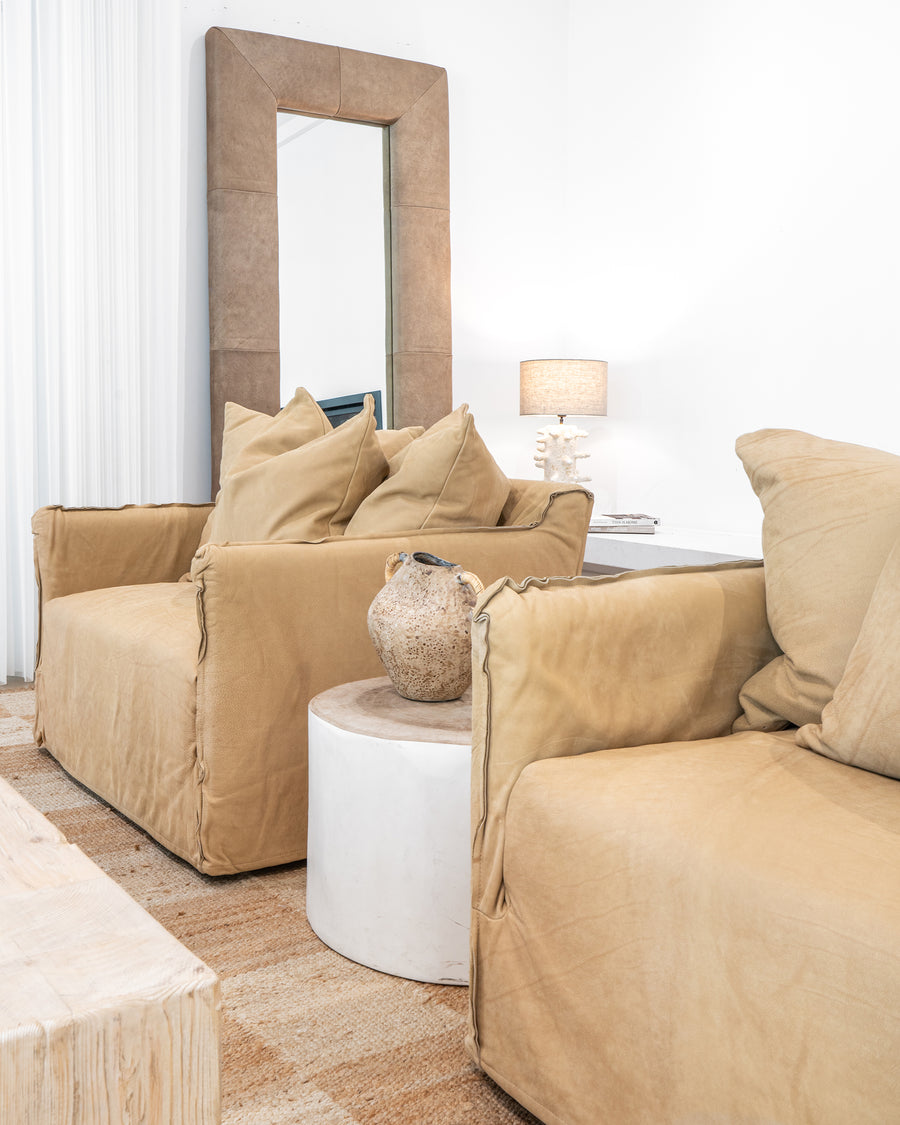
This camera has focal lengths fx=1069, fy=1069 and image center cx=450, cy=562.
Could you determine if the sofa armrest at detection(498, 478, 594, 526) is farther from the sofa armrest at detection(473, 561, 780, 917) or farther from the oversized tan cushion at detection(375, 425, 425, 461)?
the sofa armrest at detection(473, 561, 780, 917)

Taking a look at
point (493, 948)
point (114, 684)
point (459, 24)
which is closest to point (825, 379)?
point (459, 24)

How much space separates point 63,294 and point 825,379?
8.40 feet

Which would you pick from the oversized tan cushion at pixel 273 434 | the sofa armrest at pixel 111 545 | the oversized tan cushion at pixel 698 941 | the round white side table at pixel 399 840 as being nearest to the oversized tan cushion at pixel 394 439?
the oversized tan cushion at pixel 273 434

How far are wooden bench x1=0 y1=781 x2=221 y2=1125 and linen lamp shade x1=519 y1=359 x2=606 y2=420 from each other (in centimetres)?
343

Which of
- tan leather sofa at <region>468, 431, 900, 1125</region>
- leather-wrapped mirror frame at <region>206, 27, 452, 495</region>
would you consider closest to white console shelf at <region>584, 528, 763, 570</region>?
leather-wrapped mirror frame at <region>206, 27, 452, 495</region>

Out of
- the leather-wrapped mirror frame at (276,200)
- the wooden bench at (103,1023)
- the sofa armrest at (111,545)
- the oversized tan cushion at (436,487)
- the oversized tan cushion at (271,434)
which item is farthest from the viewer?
the leather-wrapped mirror frame at (276,200)

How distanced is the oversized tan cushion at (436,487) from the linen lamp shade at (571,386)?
1881 millimetres

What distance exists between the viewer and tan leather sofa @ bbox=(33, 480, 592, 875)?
1.94 m

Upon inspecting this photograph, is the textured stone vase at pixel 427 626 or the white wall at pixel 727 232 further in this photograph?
the white wall at pixel 727 232

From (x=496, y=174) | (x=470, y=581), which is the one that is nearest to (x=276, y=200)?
(x=496, y=174)

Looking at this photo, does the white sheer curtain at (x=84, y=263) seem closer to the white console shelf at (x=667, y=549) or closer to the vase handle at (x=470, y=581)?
the white console shelf at (x=667, y=549)

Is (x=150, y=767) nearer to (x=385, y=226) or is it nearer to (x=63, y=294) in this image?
(x=63, y=294)

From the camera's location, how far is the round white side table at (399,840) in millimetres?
1597

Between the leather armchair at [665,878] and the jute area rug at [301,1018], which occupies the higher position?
the leather armchair at [665,878]
